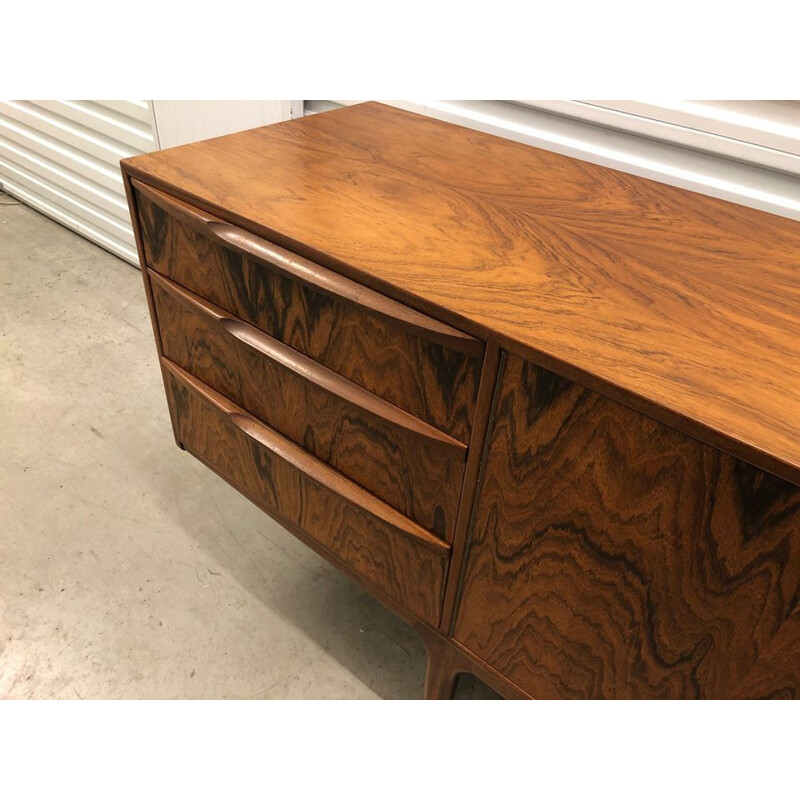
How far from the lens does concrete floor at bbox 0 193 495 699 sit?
122cm

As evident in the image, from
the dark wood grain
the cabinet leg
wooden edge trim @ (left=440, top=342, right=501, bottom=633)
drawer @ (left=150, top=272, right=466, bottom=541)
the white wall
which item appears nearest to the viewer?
the dark wood grain

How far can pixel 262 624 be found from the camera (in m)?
1.31

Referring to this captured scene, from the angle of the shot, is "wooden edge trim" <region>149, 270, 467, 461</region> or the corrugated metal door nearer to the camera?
"wooden edge trim" <region>149, 270, 467, 461</region>

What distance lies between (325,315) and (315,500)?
11.8 inches

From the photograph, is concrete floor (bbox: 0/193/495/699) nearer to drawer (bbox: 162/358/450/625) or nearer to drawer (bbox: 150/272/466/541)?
drawer (bbox: 162/358/450/625)

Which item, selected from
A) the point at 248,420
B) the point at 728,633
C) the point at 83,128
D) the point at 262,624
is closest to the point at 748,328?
the point at 728,633

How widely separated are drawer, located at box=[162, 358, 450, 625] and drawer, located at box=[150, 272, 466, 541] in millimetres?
18

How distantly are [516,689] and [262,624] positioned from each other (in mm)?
607

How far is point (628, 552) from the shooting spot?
26.2 inches

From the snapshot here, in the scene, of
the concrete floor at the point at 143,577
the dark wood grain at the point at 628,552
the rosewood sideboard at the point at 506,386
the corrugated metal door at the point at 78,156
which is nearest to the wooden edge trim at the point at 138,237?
the rosewood sideboard at the point at 506,386

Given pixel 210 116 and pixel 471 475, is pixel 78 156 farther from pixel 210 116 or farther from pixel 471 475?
pixel 471 475

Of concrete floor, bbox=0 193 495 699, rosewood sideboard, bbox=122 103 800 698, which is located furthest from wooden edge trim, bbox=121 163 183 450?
concrete floor, bbox=0 193 495 699

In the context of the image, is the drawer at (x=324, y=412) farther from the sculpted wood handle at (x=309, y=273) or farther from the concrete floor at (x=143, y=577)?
the concrete floor at (x=143, y=577)
